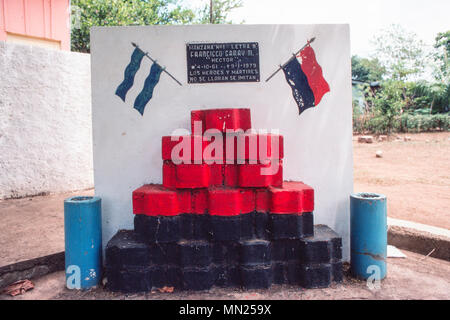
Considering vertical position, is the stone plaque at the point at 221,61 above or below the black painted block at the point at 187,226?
above

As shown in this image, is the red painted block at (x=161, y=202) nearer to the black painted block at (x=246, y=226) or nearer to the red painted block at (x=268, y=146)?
the black painted block at (x=246, y=226)

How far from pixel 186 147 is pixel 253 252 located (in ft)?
3.05

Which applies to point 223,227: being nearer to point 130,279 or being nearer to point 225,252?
point 225,252

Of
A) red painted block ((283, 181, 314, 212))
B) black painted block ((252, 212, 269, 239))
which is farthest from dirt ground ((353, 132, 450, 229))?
black painted block ((252, 212, 269, 239))

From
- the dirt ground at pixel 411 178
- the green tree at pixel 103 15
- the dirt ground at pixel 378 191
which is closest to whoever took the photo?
the dirt ground at pixel 378 191

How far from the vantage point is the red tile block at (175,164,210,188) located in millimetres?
2439

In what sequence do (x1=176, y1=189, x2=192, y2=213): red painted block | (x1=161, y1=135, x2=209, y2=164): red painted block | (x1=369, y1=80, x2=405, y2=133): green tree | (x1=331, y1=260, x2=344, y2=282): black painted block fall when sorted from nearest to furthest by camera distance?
(x1=161, y1=135, x2=209, y2=164): red painted block < (x1=176, y1=189, x2=192, y2=213): red painted block < (x1=331, y1=260, x2=344, y2=282): black painted block < (x1=369, y1=80, x2=405, y2=133): green tree

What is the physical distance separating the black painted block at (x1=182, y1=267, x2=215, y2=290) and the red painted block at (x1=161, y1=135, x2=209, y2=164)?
0.82 metres

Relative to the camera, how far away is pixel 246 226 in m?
2.51

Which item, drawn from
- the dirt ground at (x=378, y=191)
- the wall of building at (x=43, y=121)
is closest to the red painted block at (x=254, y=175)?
the dirt ground at (x=378, y=191)

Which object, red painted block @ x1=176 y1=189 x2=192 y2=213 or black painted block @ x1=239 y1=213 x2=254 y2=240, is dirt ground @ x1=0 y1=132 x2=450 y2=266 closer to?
red painted block @ x1=176 y1=189 x2=192 y2=213

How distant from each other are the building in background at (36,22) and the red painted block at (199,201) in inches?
211

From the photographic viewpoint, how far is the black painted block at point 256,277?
8.14 ft

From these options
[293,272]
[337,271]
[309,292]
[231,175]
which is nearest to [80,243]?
[231,175]
